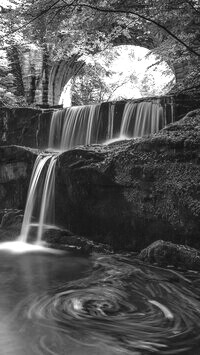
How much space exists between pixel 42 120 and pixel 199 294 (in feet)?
33.8

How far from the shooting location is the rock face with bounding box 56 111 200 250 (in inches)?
233

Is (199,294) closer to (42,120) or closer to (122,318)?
(122,318)

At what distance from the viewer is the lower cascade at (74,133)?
8164 millimetres

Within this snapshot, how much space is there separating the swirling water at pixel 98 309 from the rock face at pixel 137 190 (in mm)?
814

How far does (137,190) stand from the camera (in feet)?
21.4

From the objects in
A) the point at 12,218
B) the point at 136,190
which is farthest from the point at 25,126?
the point at 136,190

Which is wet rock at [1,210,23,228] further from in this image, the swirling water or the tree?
the tree

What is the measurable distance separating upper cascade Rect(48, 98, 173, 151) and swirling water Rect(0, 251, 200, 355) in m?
5.69

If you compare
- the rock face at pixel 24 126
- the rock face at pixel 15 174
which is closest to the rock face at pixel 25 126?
the rock face at pixel 24 126

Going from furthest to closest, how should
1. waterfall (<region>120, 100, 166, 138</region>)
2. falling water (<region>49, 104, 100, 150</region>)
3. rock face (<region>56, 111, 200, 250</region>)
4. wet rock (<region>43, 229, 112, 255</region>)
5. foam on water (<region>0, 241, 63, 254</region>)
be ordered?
falling water (<region>49, 104, 100, 150</region>)
waterfall (<region>120, 100, 166, 138</region>)
foam on water (<region>0, 241, 63, 254</region>)
wet rock (<region>43, 229, 112, 255</region>)
rock face (<region>56, 111, 200, 250</region>)

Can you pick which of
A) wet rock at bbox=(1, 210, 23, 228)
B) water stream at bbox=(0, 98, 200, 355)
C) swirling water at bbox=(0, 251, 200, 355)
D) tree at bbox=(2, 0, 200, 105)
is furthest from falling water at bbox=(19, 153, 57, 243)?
tree at bbox=(2, 0, 200, 105)

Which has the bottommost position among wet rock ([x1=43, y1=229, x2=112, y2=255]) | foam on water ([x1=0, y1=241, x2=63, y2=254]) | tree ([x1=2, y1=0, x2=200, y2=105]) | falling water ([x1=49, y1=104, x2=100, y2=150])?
foam on water ([x1=0, y1=241, x2=63, y2=254])

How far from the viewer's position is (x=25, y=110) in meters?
13.5

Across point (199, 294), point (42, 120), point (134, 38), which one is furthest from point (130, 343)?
point (134, 38)
